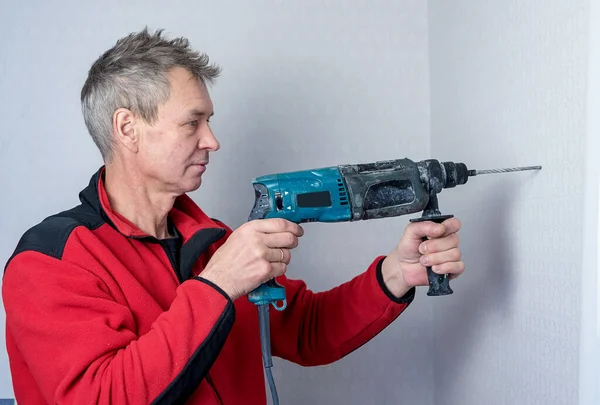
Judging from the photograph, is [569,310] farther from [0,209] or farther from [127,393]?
[0,209]

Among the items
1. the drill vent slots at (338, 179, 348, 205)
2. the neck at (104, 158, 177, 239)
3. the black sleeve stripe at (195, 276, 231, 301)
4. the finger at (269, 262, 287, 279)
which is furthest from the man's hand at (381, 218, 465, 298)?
the neck at (104, 158, 177, 239)

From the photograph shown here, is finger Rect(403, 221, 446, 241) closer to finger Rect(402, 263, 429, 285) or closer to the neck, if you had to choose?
finger Rect(402, 263, 429, 285)

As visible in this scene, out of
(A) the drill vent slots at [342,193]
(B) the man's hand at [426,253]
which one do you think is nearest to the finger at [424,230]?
(B) the man's hand at [426,253]

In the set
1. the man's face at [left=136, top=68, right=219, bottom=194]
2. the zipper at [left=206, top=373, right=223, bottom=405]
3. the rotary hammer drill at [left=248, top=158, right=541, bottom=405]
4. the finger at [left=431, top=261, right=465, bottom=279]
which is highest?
the man's face at [left=136, top=68, right=219, bottom=194]

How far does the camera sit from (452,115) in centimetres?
158

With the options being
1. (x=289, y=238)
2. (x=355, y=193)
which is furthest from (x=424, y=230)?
(x=289, y=238)

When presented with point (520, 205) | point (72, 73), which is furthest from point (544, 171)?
point (72, 73)

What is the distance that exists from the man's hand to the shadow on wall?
0.48 feet

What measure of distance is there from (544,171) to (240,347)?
0.69 m

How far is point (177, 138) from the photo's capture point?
121 centimetres

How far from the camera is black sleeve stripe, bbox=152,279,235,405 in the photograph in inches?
38.1

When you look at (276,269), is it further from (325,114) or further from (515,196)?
(325,114)

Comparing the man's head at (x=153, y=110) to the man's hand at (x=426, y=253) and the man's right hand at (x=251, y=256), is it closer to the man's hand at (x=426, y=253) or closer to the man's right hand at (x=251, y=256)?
the man's right hand at (x=251, y=256)

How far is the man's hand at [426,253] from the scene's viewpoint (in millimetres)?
1124
